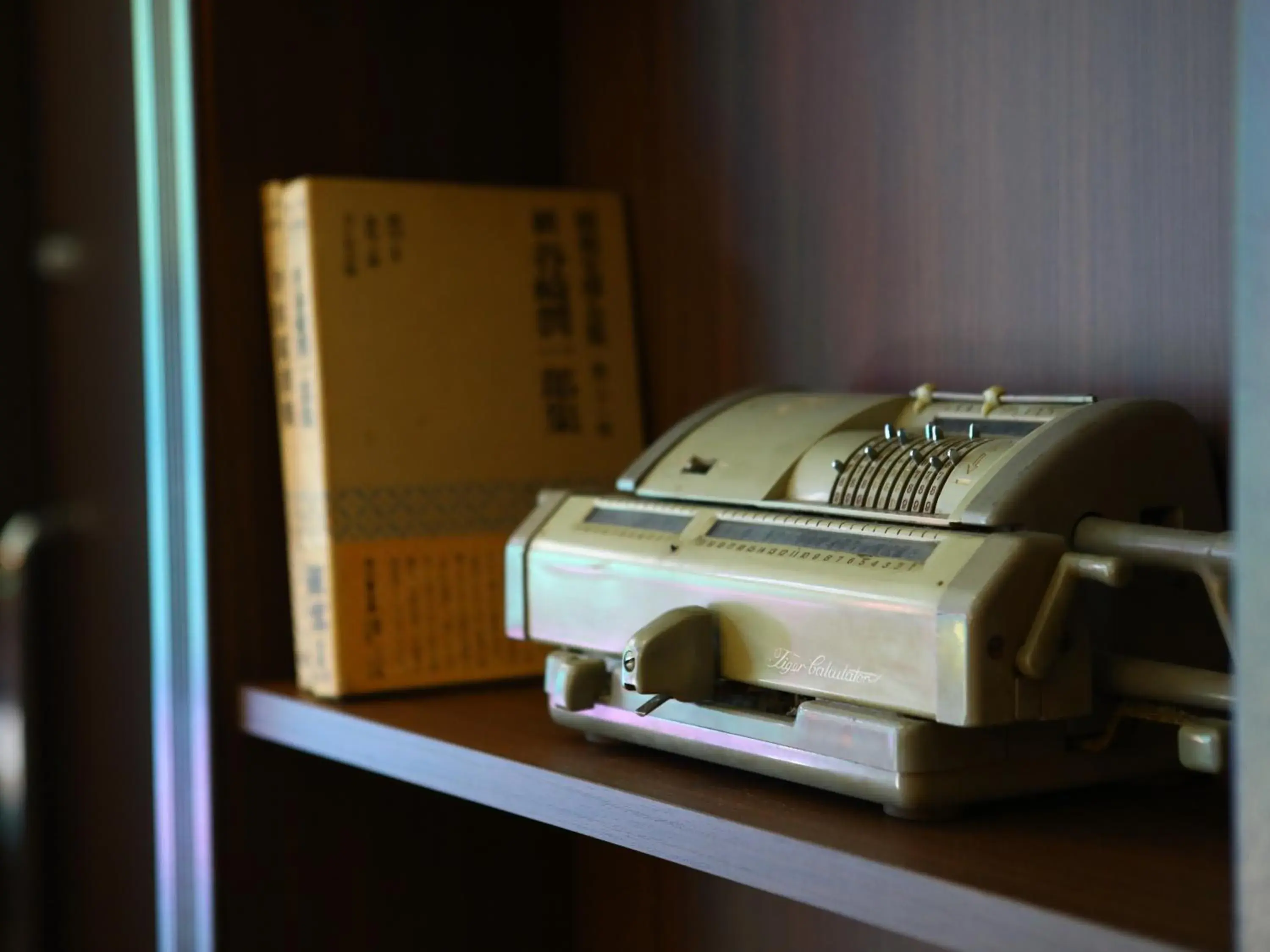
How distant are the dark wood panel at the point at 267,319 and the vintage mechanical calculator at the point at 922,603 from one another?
411 mm

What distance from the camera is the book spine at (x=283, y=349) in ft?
4.25

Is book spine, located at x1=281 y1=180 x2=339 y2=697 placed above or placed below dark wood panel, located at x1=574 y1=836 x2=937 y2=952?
above

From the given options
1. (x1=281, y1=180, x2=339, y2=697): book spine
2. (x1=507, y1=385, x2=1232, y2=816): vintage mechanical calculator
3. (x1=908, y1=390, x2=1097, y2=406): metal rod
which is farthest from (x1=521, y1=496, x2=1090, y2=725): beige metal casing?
(x1=281, y1=180, x2=339, y2=697): book spine

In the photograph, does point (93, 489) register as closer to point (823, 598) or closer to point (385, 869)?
point (385, 869)

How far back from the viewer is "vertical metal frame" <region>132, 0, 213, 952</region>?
1.32 meters

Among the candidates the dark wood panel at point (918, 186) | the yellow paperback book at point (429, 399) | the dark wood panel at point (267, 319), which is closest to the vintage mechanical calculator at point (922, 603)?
the dark wood panel at point (918, 186)

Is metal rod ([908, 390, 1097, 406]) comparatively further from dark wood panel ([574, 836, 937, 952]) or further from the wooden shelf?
dark wood panel ([574, 836, 937, 952])

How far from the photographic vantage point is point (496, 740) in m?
1.07

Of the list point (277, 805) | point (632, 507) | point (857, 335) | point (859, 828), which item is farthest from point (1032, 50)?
point (277, 805)

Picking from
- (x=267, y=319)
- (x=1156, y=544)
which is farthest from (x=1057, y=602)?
(x=267, y=319)

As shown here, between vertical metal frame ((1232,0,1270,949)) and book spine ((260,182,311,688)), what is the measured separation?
87 cm

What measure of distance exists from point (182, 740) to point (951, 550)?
2.69ft

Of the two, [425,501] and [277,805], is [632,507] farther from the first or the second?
[277,805]

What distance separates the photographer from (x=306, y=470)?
128 centimetres
